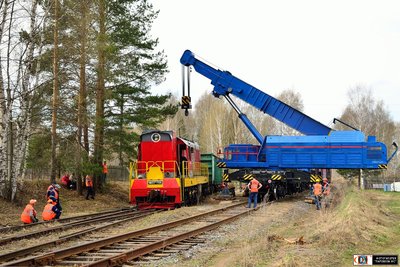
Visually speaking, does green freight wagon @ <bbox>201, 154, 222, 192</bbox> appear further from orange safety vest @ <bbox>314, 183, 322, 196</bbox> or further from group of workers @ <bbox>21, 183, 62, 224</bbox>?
group of workers @ <bbox>21, 183, 62, 224</bbox>

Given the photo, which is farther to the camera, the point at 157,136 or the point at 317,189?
the point at 157,136

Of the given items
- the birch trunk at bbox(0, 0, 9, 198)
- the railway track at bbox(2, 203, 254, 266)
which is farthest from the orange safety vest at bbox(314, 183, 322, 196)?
the birch trunk at bbox(0, 0, 9, 198)

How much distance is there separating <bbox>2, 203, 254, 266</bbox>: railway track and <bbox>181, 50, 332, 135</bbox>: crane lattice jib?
31.9 ft

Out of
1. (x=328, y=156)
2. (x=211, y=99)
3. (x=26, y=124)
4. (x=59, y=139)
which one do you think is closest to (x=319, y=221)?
(x=328, y=156)

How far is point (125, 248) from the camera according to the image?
993cm

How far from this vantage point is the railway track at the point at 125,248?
8180 mm

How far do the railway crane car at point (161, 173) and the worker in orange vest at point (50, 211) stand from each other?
4.08 metres

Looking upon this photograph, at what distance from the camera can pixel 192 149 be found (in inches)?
890

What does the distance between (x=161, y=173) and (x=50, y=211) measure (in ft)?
18.1

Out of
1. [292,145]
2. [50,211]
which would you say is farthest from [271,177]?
[50,211]
